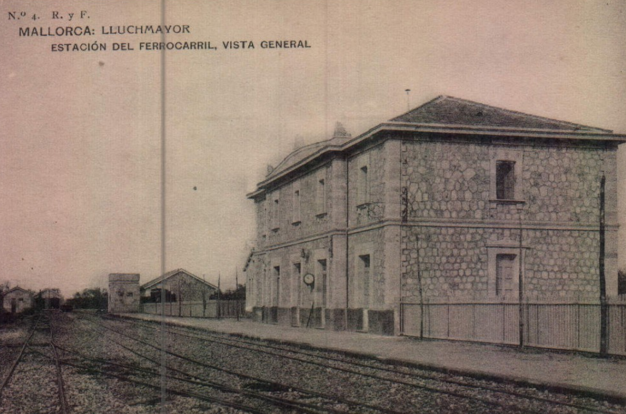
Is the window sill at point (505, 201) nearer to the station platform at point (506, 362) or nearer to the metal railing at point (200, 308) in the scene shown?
the station platform at point (506, 362)

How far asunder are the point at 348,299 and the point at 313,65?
36.3 ft

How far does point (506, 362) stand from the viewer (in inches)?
464

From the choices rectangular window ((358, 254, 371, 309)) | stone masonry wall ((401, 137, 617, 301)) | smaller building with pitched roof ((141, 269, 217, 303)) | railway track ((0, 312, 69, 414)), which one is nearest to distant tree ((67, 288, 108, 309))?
smaller building with pitched roof ((141, 269, 217, 303))

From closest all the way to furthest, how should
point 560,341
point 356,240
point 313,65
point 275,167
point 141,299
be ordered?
1. point 313,65
2. point 560,341
3. point 356,240
4. point 275,167
5. point 141,299

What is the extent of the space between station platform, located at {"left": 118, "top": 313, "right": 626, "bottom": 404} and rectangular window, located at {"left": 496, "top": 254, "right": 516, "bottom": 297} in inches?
141

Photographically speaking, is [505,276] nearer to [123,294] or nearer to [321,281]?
[321,281]

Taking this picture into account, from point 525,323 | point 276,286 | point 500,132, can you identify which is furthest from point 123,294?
point 525,323

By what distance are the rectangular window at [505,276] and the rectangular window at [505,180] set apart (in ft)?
5.51

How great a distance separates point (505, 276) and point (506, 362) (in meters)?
8.10

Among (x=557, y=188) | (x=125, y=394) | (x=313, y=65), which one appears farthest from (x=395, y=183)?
(x=125, y=394)

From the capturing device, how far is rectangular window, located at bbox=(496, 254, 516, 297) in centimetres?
1953

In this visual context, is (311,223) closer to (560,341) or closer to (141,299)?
(560,341)

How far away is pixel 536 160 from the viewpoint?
1952 cm

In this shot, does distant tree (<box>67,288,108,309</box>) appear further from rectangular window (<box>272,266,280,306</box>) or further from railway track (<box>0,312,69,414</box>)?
railway track (<box>0,312,69,414</box>)
